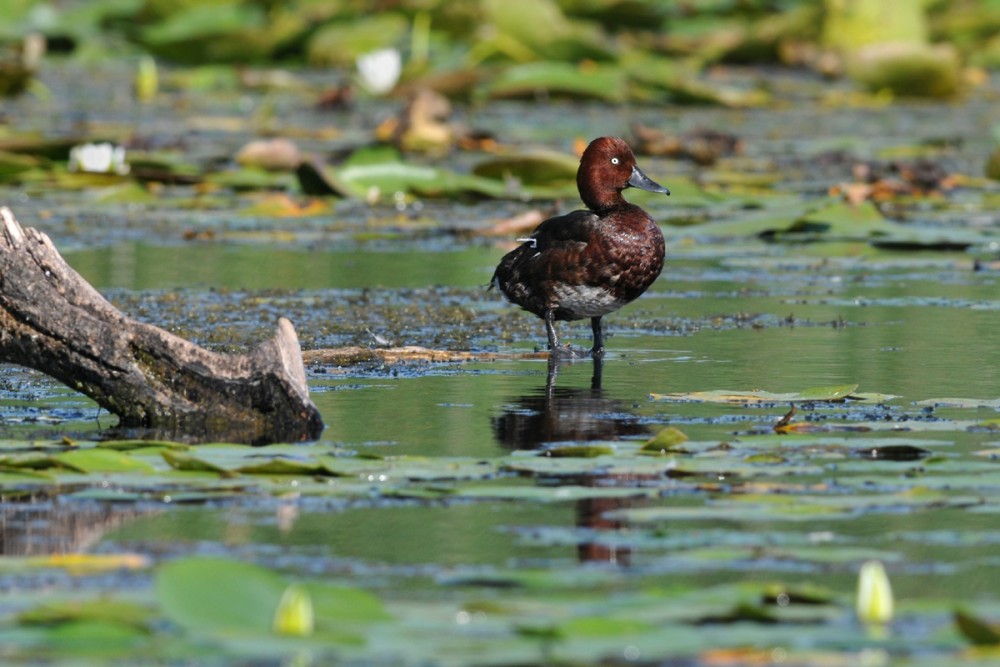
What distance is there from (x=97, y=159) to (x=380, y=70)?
19.8 feet

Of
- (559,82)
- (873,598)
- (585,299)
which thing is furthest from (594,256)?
(559,82)

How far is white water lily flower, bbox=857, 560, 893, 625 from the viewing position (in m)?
3.39

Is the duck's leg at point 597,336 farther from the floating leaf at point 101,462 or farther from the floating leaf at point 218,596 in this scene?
the floating leaf at point 218,596

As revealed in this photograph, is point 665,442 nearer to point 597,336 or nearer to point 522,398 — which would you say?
point 522,398

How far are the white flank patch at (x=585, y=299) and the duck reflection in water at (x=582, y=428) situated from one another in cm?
35

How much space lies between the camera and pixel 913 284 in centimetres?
1014

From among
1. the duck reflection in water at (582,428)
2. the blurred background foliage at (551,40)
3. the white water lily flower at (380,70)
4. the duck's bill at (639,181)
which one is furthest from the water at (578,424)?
the blurred background foliage at (551,40)

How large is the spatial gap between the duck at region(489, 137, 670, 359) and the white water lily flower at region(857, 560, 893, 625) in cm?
A: 420

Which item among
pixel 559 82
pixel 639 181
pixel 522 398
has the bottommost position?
pixel 522 398

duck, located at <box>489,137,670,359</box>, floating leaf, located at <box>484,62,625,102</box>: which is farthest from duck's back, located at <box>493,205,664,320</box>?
floating leaf, located at <box>484,62,625,102</box>

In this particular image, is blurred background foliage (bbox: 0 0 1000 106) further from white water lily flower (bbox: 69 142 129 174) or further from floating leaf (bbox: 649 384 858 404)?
floating leaf (bbox: 649 384 858 404)

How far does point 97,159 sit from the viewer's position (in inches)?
516

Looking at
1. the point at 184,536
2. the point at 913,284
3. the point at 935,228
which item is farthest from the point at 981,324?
the point at 184,536

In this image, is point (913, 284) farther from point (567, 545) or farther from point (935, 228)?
point (567, 545)
